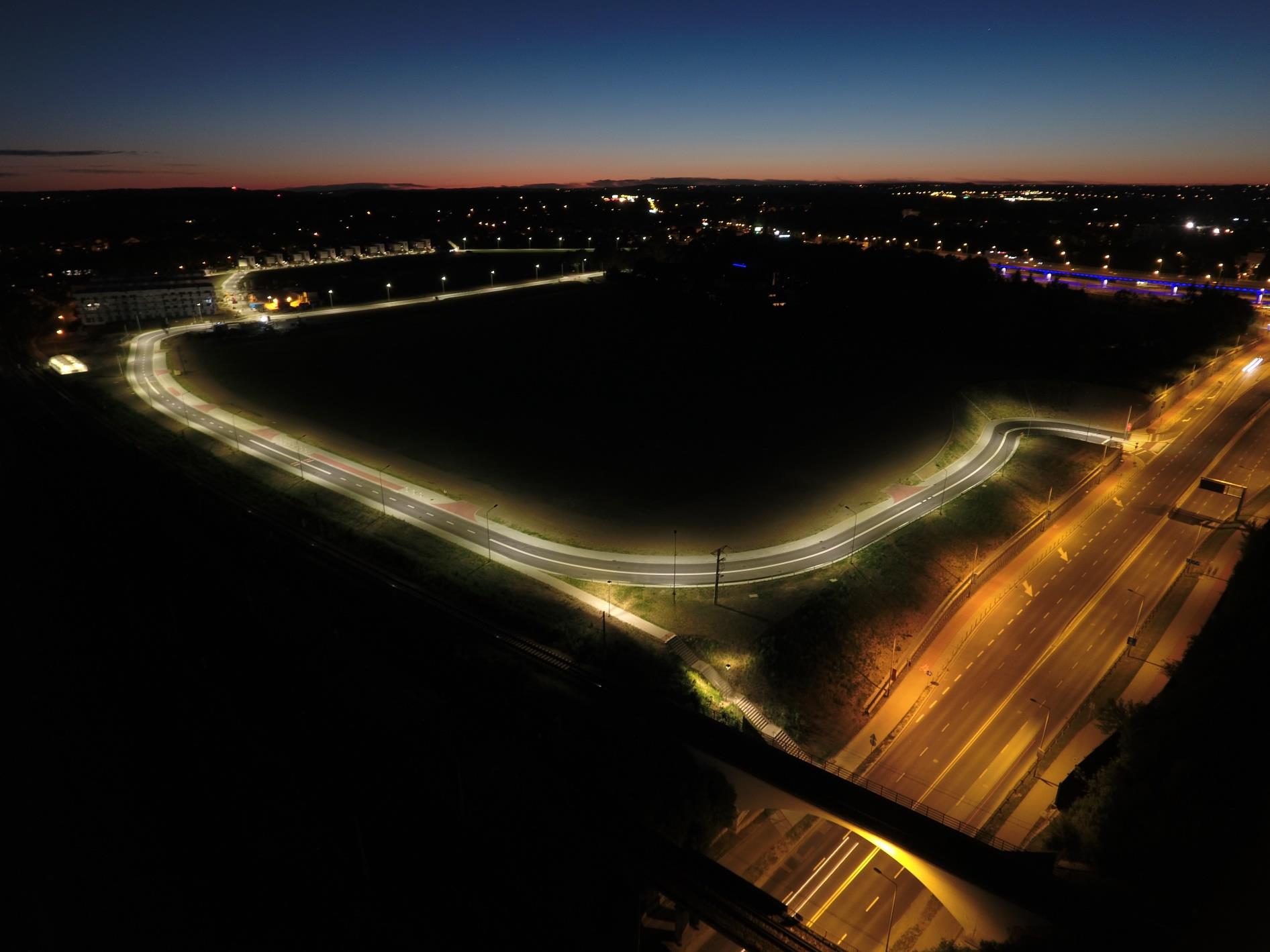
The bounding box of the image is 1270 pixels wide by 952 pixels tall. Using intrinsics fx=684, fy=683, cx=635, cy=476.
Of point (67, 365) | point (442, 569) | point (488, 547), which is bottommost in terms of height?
point (488, 547)

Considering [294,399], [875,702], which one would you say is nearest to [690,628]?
[875,702]

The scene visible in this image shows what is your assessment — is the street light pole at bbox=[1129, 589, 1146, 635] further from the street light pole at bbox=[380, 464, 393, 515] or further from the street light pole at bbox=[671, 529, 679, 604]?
the street light pole at bbox=[380, 464, 393, 515]

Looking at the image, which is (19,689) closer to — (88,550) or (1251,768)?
(88,550)

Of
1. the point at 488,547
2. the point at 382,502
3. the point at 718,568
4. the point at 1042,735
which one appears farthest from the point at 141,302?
the point at 1042,735

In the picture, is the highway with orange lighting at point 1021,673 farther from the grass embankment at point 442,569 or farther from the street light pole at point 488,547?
the street light pole at point 488,547

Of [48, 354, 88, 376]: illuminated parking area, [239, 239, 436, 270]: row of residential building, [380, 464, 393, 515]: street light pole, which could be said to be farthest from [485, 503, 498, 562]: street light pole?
[239, 239, 436, 270]: row of residential building

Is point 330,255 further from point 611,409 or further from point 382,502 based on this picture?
point 382,502
